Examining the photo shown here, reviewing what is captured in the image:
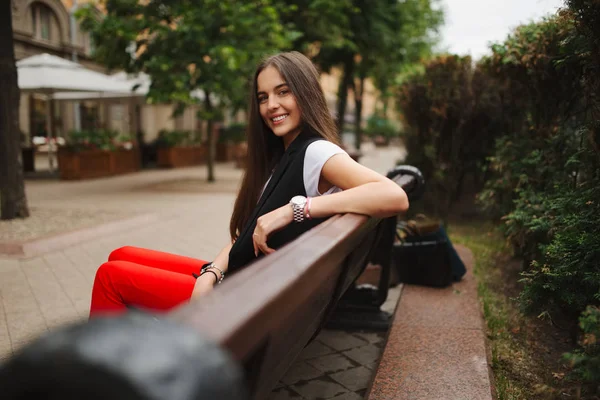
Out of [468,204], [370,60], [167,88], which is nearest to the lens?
[468,204]

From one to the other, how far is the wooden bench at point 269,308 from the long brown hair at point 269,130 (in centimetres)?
60

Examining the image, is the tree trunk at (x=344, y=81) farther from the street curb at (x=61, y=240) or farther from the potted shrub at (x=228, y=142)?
the street curb at (x=61, y=240)

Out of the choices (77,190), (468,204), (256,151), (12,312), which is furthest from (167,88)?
(256,151)

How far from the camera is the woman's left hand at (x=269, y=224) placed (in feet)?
6.67

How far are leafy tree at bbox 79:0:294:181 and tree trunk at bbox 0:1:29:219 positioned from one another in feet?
13.1

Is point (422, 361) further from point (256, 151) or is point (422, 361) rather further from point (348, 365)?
point (256, 151)

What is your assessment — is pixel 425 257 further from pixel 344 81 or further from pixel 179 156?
Answer: pixel 344 81

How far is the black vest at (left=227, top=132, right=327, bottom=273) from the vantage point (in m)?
2.15

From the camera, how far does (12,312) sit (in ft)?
12.7

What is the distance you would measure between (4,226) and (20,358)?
7196mm

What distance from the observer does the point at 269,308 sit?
3.07 feet

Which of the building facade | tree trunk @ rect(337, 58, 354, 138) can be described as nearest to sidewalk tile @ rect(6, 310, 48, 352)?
tree trunk @ rect(337, 58, 354, 138)

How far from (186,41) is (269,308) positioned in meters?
11.4

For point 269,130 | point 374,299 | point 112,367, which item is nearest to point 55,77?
point 374,299
